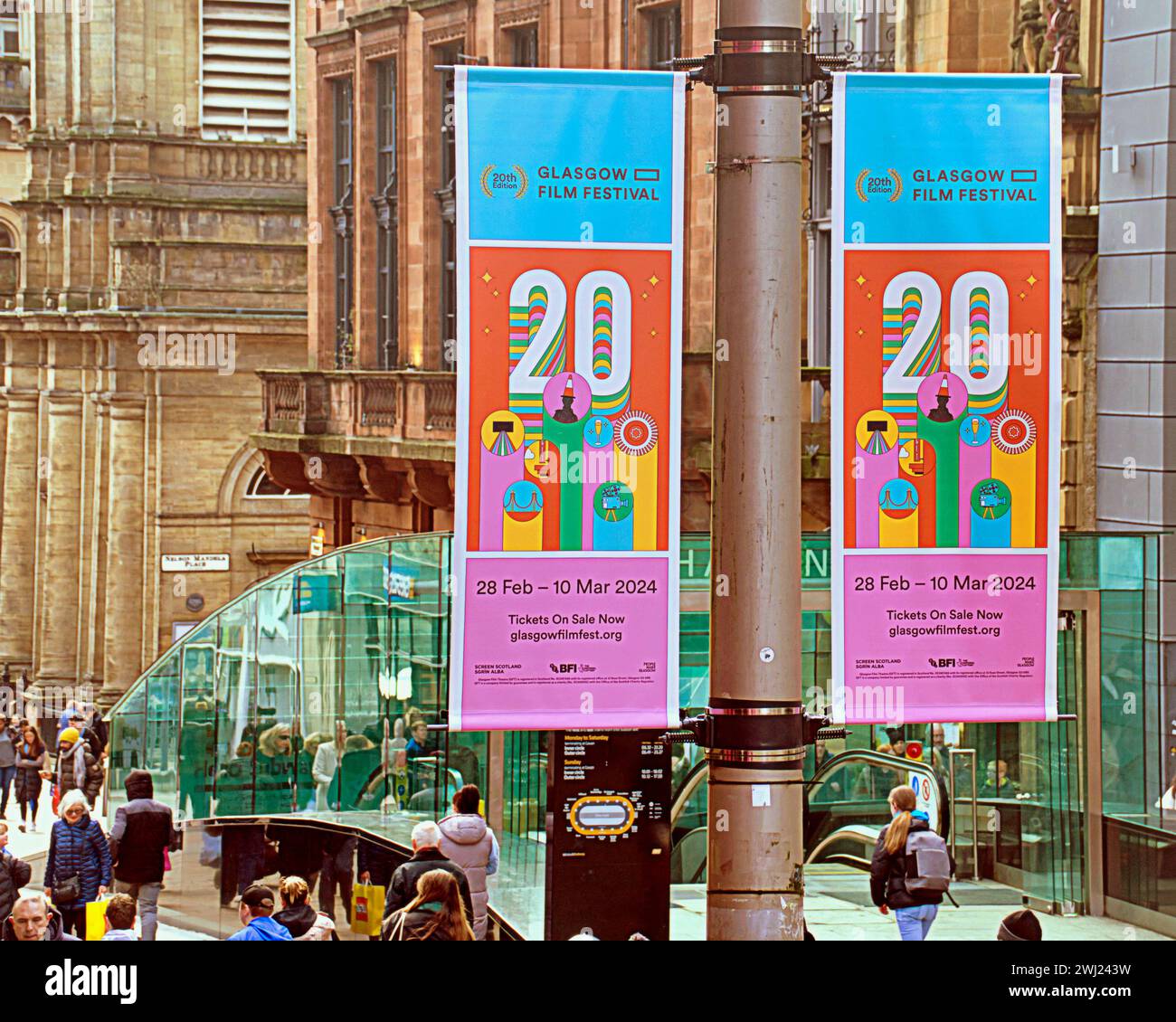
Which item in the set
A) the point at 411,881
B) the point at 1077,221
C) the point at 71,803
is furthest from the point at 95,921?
the point at 1077,221

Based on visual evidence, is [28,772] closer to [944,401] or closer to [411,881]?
[411,881]

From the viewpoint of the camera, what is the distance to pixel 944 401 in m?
9.37

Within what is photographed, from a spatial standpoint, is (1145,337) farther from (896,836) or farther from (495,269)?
(495,269)

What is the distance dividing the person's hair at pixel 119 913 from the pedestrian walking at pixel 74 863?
3338 mm

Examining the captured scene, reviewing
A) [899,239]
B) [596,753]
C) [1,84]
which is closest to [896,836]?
[596,753]

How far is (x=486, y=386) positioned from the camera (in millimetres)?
9133

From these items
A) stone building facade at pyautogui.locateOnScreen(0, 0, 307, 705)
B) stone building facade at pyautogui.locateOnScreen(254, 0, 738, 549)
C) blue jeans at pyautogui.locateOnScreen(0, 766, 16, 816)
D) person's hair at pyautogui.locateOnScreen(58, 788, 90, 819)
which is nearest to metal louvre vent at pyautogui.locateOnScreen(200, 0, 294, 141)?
stone building facade at pyautogui.locateOnScreen(0, 0, 307, 705)

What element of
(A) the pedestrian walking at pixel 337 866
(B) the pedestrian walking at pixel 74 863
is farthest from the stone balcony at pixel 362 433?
(B) the pedestrian walking at pixel 74 863

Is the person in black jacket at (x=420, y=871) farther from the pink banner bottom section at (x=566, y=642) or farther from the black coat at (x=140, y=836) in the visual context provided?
the black coat at (x=140, y=836)

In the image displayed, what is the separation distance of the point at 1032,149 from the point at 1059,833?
24.0 feet

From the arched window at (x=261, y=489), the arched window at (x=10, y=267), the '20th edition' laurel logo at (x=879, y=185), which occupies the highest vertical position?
the arched window at (x=10, y=267)

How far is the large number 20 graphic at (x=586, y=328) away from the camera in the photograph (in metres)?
9.02

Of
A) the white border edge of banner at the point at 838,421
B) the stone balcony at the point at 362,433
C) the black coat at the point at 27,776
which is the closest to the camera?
the white border edge of banner at the point at 838,421

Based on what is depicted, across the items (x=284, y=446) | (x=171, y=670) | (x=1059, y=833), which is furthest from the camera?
(x=284, y=446)
